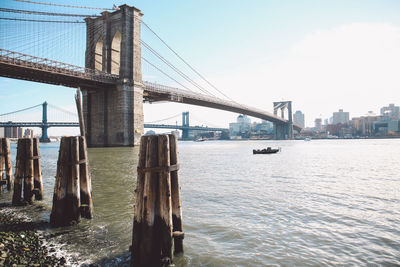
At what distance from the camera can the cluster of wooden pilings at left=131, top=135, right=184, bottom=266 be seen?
3.69 metres

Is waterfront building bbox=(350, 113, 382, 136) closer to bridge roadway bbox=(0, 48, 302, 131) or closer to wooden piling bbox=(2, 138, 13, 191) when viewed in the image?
bridge roadway bbox=(0, 48, 302, 131)

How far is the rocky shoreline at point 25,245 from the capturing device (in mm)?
3949

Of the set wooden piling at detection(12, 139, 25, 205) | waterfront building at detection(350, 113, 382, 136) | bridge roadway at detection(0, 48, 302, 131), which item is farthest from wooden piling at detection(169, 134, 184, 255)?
waterfront building at detection(350, 113, 382, 136)

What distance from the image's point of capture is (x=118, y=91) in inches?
1658

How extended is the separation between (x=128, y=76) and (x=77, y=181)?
3993 centimetres

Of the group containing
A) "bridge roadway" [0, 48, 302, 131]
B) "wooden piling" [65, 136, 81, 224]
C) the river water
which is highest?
"bridge roadway" [0, 48, 302, 131]

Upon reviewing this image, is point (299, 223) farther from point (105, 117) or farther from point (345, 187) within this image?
point (105, 117)

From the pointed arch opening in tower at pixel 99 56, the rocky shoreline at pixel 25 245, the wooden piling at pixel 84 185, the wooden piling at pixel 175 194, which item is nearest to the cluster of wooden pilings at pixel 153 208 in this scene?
the wooden piling at pixel 175 194

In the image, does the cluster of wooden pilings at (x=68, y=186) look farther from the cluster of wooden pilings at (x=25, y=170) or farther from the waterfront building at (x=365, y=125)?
the waterfront building at (x=365, y=125)

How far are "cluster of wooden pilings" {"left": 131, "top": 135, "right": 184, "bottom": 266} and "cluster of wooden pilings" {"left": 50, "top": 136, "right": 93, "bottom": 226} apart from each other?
2.56 m

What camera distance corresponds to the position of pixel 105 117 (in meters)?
43.9

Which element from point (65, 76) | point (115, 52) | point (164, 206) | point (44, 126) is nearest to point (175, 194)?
point (164, 206)

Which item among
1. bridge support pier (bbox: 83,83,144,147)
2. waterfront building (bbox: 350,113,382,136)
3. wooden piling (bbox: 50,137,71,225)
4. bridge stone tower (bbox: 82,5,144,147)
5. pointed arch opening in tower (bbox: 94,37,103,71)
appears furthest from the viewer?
waterfront building (bbox: 350,113,382,136)

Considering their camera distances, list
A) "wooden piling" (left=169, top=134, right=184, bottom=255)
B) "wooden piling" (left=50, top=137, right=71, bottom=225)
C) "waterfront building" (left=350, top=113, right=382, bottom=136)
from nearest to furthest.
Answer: "wooden piling" (left=169, top=134, right=184, bottom=255)
"wooden piling" (left=50, top=137, right=71, bottom=225)
"waterfront building" (left=350, top=113, right=382, bottom=136)
